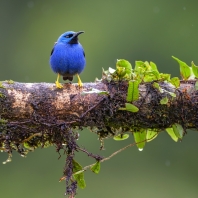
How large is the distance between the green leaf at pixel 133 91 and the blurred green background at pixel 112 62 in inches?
395

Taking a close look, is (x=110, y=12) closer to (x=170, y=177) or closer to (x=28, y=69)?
(x=28, y=69)

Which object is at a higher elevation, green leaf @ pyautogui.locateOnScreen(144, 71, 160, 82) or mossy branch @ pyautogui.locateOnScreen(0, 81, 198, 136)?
green leaf @ pyautogui.locateOnScreen(144, 71, 160, 82)

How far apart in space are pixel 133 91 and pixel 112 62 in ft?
38.9

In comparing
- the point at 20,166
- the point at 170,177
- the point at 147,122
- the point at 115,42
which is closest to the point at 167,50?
the point at 115,42

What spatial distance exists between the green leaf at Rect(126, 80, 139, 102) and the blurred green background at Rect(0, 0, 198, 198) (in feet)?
32.9

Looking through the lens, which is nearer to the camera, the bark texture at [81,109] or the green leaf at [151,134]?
the bark texture at [81,109]

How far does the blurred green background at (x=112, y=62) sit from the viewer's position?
16531mm

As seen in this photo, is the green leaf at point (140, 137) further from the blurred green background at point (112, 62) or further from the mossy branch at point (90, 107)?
the blurred green background at point (112, 62)

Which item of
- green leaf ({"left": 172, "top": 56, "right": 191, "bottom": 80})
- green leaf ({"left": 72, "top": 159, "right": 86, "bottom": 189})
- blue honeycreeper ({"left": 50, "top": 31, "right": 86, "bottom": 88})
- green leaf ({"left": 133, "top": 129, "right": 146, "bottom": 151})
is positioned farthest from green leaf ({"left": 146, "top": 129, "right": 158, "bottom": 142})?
blue honeycreeper ({"left": 50, "top": 31, "right": 86, "bottom": 88})

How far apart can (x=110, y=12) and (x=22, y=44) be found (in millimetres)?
2758

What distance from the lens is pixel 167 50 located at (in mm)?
17672

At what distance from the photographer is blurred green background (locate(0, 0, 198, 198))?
16531 mm

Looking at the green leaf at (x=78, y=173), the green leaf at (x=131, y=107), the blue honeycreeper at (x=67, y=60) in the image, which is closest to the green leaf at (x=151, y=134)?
the green leaf at (x=131, y=107)

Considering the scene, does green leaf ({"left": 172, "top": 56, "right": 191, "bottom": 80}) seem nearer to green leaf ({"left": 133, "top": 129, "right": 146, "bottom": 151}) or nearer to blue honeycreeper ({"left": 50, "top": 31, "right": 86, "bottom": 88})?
green leaf ({"left": 133, "top": 129, "right": 146, "bottom": 151})
